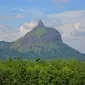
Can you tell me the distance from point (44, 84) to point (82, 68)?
2866 cm

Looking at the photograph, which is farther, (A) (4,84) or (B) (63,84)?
(B) (63,84)

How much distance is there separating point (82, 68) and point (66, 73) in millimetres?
A: 16980

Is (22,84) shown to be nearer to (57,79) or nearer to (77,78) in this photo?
(57,79)

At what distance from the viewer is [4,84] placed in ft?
346

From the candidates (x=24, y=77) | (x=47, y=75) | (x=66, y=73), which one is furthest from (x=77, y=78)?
(x=24, y=77)

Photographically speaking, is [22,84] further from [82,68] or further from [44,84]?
[82,68]

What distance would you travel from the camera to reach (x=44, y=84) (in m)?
110

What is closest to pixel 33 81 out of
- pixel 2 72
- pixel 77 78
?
pixel 2 72

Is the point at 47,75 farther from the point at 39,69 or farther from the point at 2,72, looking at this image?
the point at 2,72

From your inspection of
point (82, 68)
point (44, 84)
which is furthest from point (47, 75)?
point (82, 68)

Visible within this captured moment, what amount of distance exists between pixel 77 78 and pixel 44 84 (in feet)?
55.8

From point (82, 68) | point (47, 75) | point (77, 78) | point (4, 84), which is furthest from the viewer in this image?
point (82, 68)

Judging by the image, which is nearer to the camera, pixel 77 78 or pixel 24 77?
pixel 24 77

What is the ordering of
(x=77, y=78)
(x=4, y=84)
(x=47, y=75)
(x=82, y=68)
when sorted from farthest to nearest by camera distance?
(x=82, y=68) → (x=77, y=78) → (x=47, y=75) → (x=4, y=84)
